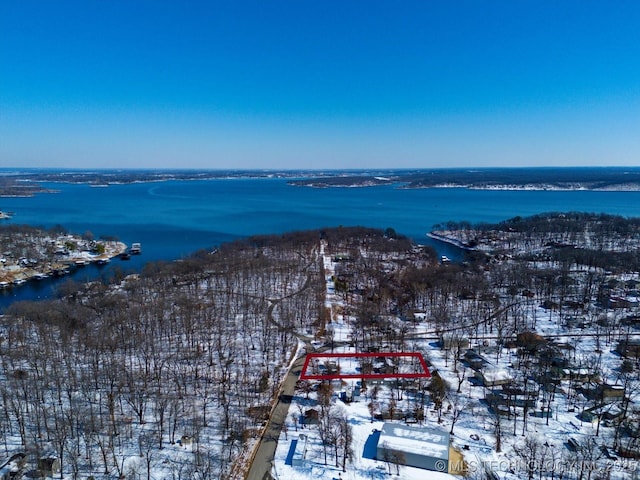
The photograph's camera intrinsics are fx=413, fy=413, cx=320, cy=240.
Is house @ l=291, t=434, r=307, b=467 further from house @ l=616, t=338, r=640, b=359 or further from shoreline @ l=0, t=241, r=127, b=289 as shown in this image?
shoreline @ l=0, t=241, r=127, b=289

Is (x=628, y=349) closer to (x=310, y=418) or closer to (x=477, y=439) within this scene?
(x=477, y=439)

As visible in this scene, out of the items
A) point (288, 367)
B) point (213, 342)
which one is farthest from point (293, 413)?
point (213, 342)

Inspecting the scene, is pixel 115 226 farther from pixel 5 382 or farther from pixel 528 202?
pixel 528 202

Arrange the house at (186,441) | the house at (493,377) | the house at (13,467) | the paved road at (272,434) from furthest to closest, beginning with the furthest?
the house at (493,377)
the house at (186,441)
the paved road at (272,434)
the house at (13,467)

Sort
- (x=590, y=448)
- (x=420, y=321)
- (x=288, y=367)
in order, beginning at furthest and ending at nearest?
(x=420, y=321) → (x=288, y=367) → (x=590, y=448)

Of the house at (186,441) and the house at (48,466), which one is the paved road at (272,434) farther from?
the house at (48,466)

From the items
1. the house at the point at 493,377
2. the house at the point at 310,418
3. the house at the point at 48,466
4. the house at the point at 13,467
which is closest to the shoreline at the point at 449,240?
the house at the point at 493,377
